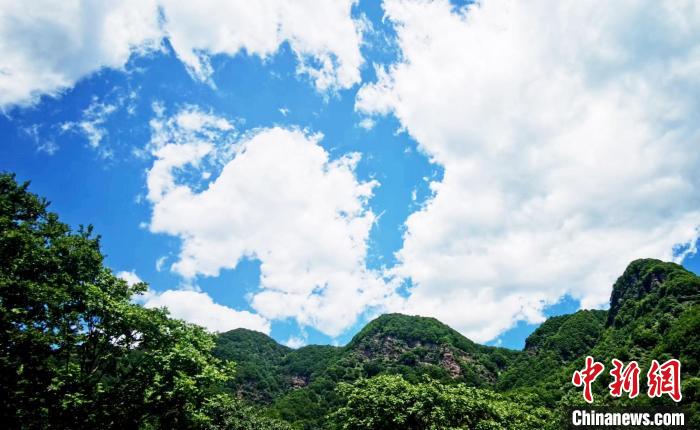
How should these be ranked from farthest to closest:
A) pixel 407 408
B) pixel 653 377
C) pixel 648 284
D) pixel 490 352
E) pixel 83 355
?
1. pixel 490 352
2. pixel 648 284
3. pixel 653 377
4. pixel 407 408
5. pixel 83 355

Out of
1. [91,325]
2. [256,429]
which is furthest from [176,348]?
[256,429]

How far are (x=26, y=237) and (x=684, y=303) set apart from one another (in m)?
116

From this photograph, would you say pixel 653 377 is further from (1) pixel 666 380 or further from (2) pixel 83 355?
(2) pixel 83 355

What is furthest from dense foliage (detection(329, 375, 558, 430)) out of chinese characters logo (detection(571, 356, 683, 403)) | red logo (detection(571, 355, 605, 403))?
chinese characters logo (detection(571, 356, 683, 403))

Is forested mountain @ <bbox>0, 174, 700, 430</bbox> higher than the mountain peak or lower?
lower

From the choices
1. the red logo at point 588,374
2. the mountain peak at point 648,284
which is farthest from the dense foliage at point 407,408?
the mountain peak at point 648,284

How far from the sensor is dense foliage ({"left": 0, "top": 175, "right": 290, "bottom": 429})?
19.1 m

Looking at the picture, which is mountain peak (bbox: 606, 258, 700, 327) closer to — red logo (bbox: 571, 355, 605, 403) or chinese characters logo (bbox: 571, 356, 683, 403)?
chinese characters logo (bbox: 571, 356, 683, 403)

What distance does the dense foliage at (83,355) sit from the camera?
19.1 meters

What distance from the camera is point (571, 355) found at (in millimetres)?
122438

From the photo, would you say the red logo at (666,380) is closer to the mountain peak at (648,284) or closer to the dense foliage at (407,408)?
the dense foliage at (407,408)

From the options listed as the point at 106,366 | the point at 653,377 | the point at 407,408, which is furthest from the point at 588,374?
the point at 106,366

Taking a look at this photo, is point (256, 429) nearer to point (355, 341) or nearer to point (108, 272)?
point (108, 272)

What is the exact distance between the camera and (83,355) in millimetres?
21422
